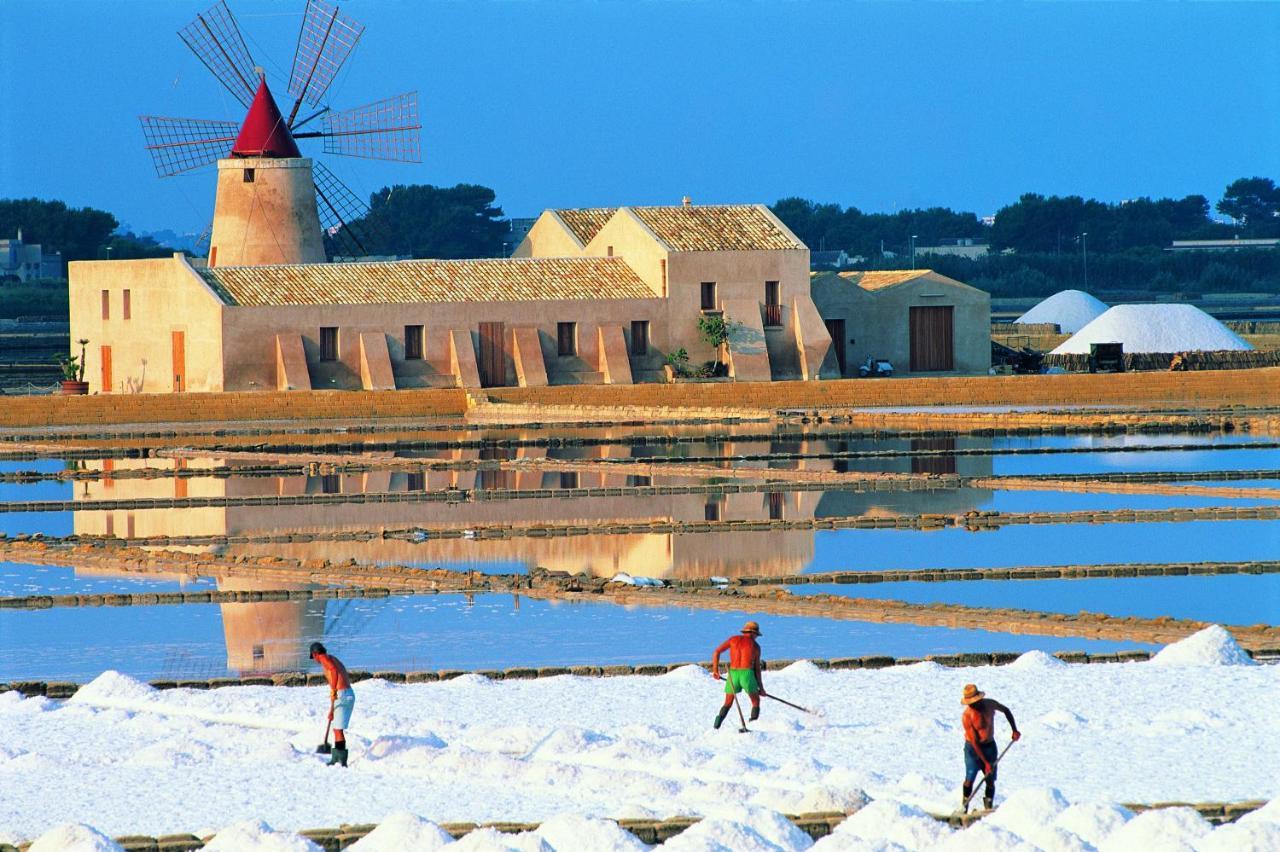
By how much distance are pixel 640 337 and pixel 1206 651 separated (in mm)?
21141

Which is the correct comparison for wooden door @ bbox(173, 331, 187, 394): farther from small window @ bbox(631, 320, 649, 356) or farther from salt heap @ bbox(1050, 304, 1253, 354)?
salt heap @ bbox(1050, 304, 1253, 354)

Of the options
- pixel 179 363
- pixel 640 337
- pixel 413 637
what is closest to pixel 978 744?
pixel 413 637

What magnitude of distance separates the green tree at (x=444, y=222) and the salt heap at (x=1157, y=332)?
50.2 metres

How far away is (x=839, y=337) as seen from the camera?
34.3 metres

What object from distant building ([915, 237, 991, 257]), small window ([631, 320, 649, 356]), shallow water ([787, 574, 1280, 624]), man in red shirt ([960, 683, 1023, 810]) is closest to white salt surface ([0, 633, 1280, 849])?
man in red shirt ([960, 683, 1023, 810])

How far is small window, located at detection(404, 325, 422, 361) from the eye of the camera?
103 ft

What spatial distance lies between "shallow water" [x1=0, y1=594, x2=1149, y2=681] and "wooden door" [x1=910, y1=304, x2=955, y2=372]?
67.8 feet

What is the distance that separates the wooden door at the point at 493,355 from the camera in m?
31.8

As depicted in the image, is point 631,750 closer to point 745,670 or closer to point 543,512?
point 745,670

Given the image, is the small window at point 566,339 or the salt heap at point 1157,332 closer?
the small window at point 566,339

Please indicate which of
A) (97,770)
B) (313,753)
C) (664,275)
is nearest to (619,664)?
(313,753)

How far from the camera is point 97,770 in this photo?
32.2 ft

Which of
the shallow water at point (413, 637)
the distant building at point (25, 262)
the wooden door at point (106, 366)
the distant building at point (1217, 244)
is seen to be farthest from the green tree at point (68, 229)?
the shallow water at point (413, 637)

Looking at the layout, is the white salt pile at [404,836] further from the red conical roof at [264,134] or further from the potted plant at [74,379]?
the red conical roof at [264,134]
